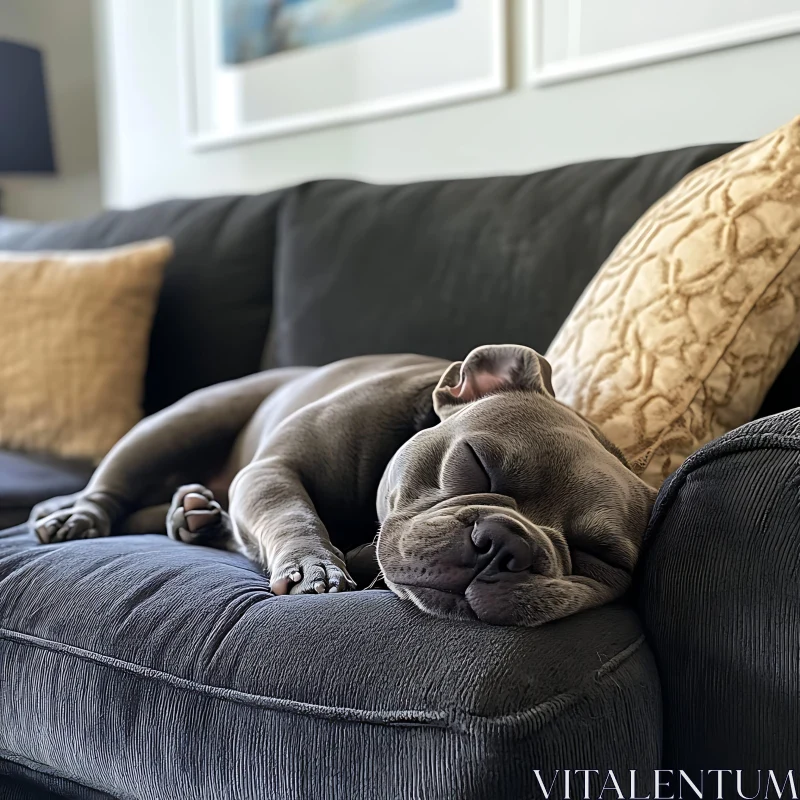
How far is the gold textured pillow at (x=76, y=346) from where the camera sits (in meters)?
2.02

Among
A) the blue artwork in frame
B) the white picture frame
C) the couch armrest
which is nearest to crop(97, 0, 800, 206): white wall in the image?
the white picture frame

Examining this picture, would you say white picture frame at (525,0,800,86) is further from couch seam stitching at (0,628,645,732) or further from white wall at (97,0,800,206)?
couch seam stitching at (0,628,645,732)

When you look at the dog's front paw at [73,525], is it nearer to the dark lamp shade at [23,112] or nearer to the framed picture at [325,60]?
the framed picture at [325,60]

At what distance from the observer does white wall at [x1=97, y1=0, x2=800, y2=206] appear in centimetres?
190

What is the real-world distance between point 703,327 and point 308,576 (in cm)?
61

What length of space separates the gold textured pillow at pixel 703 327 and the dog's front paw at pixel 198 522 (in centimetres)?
56

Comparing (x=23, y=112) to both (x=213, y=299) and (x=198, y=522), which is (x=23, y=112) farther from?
(x=198, y=522)

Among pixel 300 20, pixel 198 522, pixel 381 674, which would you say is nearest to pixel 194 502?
Result: pixel 198 522

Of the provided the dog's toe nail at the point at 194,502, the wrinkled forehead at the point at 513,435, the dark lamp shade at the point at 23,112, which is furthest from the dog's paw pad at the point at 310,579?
the dark lamp shade at the point at 23,112

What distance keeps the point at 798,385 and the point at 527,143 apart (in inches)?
44.8

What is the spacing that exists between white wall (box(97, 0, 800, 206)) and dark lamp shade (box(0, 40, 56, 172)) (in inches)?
8.8

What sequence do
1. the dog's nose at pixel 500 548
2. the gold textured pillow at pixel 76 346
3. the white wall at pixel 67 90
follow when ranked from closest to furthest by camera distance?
1. the dog's nose at pixel 500 548
2. the gold textured pillow at pixel 76 346
3. the white wall at pixel 67 90

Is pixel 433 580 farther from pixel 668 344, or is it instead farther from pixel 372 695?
pixel 668 344

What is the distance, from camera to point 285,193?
7.20ft
